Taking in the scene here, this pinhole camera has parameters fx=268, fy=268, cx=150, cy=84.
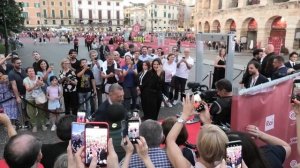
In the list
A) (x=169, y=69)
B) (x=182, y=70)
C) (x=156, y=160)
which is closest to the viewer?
(x=156, y=160)

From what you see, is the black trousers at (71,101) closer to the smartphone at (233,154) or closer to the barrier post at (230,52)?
the barrier post at (230,52)

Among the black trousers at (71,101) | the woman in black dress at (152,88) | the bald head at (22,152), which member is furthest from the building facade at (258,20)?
the bald head at (22,152)

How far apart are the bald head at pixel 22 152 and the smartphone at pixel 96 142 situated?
544 mm

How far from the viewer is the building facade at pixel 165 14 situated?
4806 inches

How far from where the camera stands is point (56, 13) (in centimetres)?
12000

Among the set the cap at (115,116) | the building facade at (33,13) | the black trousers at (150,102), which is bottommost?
the black trousers at (150,102)

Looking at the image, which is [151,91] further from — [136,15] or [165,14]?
[136,15]

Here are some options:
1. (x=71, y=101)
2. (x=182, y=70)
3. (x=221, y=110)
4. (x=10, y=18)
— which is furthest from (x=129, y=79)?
(x=10, y=18)

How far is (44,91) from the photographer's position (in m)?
7.21

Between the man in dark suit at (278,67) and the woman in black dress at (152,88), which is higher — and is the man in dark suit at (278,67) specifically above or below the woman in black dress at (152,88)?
above

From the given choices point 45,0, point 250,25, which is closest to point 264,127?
point 250,25

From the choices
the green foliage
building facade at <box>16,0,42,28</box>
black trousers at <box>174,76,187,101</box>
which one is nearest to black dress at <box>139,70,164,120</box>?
black trousers at <box>174,76,187,101</box>

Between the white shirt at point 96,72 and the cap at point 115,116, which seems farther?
the white shirt at point 96,72

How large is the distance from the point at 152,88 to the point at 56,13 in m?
124
